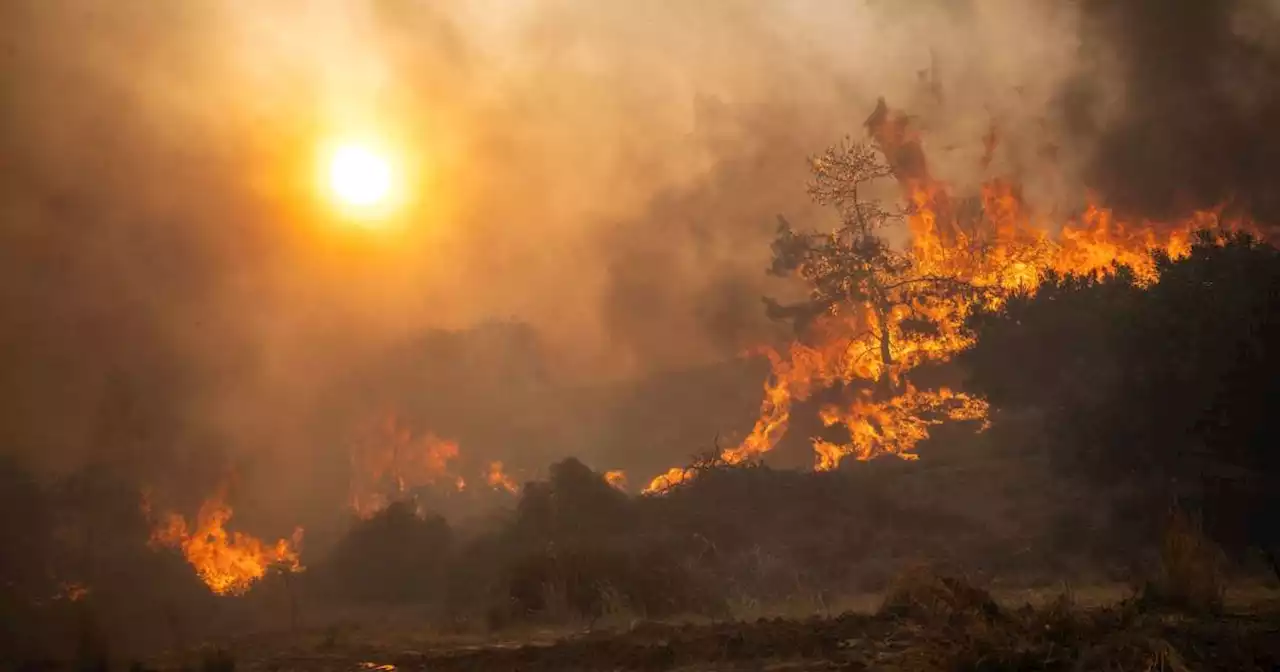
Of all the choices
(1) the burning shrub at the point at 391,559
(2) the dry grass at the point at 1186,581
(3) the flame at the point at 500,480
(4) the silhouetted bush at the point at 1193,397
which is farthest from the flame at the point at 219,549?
(2) the dry grass at the point at 1186,581

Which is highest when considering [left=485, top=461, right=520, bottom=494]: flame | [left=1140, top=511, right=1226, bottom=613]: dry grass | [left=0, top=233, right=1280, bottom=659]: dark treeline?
[left=485, top=461, right=520, bottom=494]: flame

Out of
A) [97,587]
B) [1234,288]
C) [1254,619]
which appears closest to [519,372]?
[97,587]

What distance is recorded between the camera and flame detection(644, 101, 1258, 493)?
36.4m

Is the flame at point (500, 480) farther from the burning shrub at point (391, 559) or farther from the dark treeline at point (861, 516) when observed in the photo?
the burning shrub at point (391, 559)

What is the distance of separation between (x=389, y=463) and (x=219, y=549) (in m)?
13.7

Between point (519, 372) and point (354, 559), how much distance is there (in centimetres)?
3494

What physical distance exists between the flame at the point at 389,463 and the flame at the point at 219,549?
8.46 m

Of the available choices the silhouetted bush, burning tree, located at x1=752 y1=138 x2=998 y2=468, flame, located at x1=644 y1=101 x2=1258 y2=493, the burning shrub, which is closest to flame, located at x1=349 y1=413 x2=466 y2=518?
the burning shrub

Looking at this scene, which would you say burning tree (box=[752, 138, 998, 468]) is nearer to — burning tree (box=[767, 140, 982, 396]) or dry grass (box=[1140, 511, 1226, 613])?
burning tree (box=[767, 140, 982, 396])

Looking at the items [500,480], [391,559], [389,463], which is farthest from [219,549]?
[500,480]

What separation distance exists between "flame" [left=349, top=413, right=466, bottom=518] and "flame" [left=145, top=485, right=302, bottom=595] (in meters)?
8.46

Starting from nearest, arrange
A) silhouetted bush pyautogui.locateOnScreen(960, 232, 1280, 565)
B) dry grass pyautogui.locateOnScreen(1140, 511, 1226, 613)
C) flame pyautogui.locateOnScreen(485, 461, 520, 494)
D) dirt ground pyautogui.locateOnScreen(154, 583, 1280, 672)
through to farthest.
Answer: dirt ground pyautogui.locateOnScreen(154, 583, 1280, 672) < dry grass pyautogui.locateOnScreen(1140, 511, 1226, 613) < silhouetted bush pyautogui.locateOnScreen(960, 232, 1280, 565) < flame pyautogui.locateOnScreen(485, 461, 520, 494)

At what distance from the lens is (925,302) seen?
1566 inches

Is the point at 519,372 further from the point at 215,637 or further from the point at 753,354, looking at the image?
the point at 215,637
